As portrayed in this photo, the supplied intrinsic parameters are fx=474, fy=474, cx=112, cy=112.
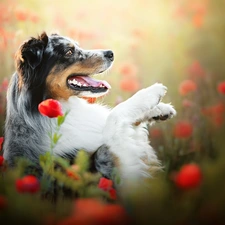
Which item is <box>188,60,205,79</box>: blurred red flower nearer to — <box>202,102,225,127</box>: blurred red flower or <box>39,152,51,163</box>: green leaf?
<box>202,102,225,127</box>: blurred red flower

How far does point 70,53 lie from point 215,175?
94cm

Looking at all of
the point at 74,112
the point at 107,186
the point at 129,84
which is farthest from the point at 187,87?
the point at 107,186

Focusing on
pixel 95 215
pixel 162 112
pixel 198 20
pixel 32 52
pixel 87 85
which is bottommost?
pixel 95 215

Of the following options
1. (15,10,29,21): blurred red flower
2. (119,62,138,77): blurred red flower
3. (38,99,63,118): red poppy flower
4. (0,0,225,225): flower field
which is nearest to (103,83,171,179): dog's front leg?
(0,0,225,225): flower field

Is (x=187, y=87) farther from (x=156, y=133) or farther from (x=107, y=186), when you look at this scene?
(x=107, y=186)

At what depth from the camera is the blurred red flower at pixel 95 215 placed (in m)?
1.72

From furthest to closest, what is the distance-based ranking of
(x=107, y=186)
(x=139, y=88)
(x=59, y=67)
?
(x=139, y=88), (x=59, y=67), (x=107, y=186)

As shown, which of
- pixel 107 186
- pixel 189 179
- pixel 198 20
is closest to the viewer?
pixel 189 179

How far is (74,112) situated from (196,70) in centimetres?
64

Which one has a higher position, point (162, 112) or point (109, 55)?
point (109, 55)

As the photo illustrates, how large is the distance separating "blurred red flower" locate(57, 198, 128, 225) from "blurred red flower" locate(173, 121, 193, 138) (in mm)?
641

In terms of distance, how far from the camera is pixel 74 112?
238 cm

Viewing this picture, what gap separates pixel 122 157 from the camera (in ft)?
7.22

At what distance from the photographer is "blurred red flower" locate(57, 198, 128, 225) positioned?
172 centimetres
